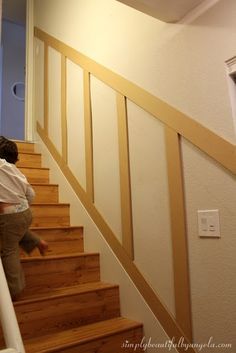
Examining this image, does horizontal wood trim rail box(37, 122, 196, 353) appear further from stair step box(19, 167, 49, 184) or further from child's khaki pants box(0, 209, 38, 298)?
child's khaki pants box(0, 209, 38, 298)

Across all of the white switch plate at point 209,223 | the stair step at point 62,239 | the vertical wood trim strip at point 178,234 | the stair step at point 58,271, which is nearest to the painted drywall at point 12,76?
the stair step at point 62,239

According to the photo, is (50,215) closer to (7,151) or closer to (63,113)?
(7,151)

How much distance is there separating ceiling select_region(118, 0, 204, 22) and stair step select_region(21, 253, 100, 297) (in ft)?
5.02

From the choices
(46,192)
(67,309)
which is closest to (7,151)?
(46,192)

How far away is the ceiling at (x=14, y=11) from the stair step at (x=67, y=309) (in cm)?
418

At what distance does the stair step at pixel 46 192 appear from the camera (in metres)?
2.66

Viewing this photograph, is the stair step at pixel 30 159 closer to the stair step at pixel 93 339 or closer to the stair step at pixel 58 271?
the stair step at pixel 58 271

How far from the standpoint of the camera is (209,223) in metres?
1.44

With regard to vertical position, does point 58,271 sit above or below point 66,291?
above

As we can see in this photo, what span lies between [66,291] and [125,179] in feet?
2.54

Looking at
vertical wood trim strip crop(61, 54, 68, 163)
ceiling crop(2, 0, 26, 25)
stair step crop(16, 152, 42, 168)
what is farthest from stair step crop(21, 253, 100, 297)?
ceiling crop(2, 0, 26, 25)

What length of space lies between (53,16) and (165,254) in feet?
9.55

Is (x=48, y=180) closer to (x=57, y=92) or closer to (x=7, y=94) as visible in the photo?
(x=57, y=92)

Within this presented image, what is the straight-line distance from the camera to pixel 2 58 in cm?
508
